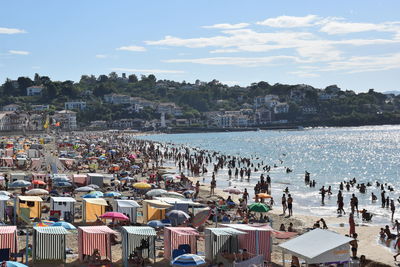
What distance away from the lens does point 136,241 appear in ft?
46.5

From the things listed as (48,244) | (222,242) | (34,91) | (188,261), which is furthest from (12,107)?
(188,261)

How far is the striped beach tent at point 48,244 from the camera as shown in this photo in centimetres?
1386

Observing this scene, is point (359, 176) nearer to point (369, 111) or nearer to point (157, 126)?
point (157, 126)

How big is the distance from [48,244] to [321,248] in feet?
22.7

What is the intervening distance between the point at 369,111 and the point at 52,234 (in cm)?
19494

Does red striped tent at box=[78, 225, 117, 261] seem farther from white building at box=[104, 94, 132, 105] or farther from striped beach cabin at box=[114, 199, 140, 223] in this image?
white building at box=[104, 94, 132, 105]

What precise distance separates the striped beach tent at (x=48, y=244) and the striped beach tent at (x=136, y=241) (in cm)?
156

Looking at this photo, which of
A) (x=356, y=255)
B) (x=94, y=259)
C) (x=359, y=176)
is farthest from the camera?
(x=359, y=176)

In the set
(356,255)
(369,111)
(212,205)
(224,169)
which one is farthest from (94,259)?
(369,111)

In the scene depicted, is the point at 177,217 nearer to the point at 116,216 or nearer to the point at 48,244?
the point at 116,216

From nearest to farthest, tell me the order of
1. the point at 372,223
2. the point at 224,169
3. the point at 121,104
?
the point at 372,223 → the point at 224,169 → the point at 121,104

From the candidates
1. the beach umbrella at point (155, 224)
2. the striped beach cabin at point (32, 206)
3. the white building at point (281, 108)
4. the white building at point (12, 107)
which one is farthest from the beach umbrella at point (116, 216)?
the white building at point (281, 108)

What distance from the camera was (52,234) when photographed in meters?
14.0

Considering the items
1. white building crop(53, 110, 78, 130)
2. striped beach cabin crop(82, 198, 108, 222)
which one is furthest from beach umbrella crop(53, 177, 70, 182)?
→ white building crop(53, 110, 78, 130)
